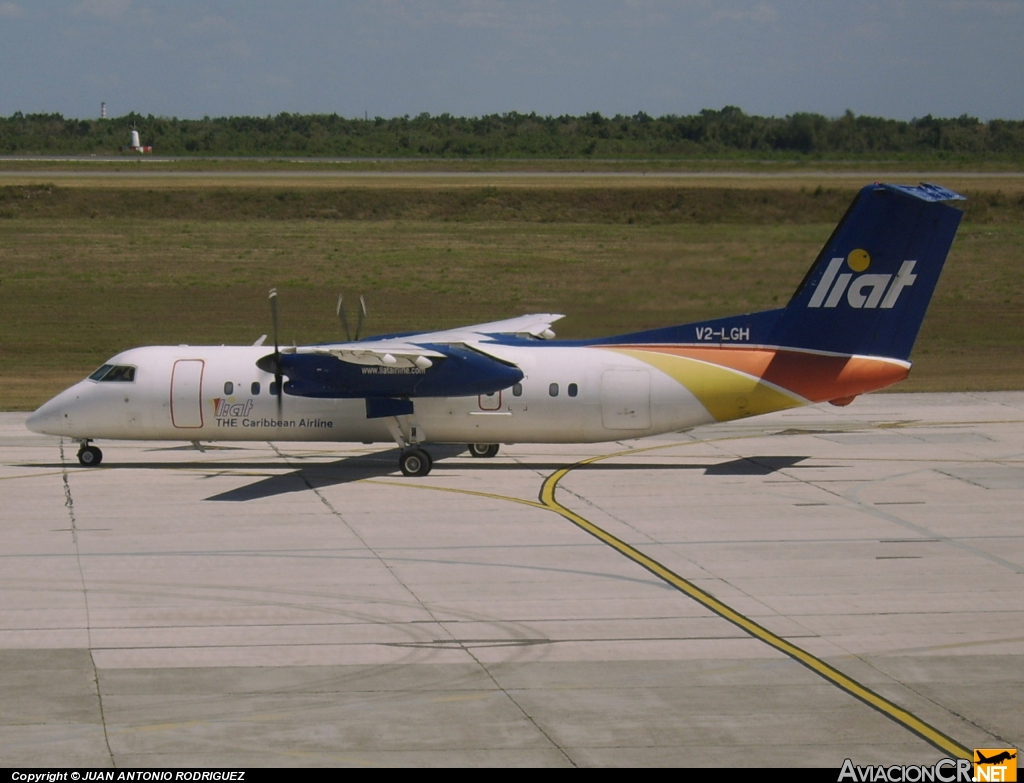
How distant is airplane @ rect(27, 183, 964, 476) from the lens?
2606cm

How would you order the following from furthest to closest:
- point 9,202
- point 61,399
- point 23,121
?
point 23,121
point 9,202
point 61,399

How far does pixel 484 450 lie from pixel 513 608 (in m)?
11.8

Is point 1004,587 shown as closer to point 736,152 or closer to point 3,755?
point 3,755

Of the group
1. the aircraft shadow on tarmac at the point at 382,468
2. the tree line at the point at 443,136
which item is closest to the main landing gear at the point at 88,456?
the aircraft shadow on tarmac at the point at 382,468

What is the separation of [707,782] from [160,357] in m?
19.2

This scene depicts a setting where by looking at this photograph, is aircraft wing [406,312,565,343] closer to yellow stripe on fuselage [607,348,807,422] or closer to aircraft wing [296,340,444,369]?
aircraft wing [296,340,444,369]

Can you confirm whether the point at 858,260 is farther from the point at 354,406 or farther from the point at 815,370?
the point at 354,406

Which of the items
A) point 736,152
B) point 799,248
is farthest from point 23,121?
point 799,248

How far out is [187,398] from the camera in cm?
2759

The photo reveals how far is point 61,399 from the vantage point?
28141 mm

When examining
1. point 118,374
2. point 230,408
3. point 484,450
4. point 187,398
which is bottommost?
point 484,450

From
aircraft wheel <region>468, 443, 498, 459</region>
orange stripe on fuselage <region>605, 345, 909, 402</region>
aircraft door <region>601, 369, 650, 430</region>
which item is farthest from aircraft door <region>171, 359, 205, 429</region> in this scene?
orange stripe on fuselage <region>605, 345, 909, 402</region>

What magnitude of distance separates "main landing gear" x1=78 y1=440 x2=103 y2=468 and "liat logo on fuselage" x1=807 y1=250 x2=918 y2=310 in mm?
15569

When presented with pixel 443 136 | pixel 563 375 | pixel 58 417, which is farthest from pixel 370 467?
pixel 443 136
